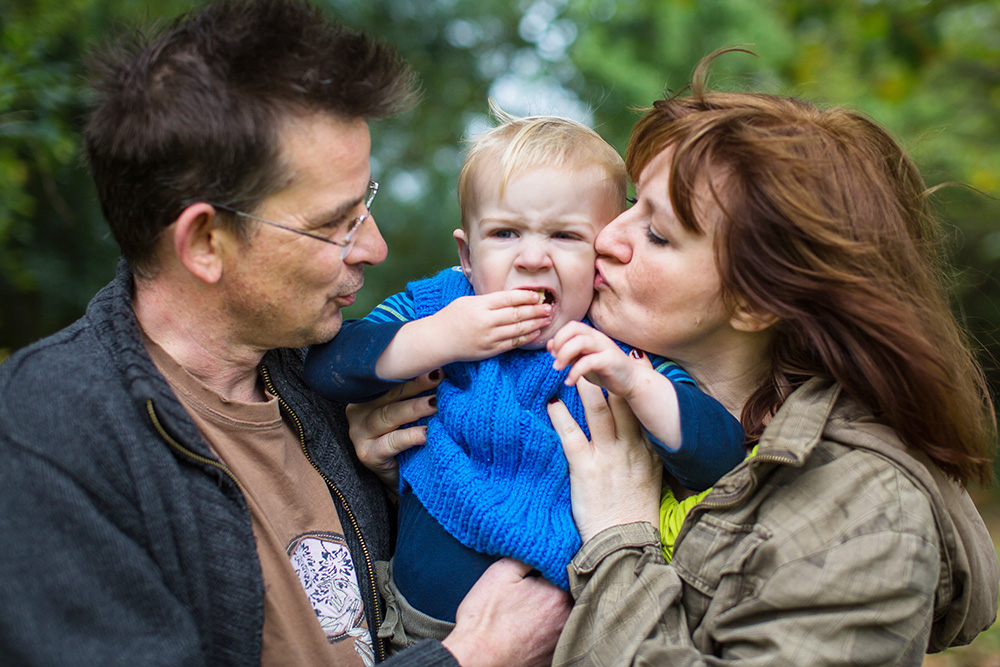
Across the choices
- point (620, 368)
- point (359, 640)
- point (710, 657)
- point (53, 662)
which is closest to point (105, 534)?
point (53, 662)

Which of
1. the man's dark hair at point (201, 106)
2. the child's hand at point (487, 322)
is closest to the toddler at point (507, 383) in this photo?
the child's hand at point (487, 322)

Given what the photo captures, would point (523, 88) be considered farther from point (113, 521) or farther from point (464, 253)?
point (113, 521)

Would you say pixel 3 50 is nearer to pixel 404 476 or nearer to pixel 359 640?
pixel 404 476

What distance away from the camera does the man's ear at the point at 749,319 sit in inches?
77.8

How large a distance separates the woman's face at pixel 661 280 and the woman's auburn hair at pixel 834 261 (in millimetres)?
42

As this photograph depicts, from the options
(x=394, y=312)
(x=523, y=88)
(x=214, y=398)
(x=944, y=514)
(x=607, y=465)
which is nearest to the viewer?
(x=944, y=514)

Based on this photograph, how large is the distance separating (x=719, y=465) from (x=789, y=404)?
0.23 metres

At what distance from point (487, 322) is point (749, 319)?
2.25 ft

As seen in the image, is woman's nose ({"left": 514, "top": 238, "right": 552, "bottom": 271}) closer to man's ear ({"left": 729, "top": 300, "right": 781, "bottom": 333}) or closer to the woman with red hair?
the woman with red hair

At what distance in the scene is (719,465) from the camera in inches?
76.2

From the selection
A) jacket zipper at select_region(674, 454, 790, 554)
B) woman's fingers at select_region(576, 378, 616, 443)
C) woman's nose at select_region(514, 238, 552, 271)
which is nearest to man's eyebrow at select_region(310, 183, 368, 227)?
woman's nose at select_region(514, 238, 552, 271)

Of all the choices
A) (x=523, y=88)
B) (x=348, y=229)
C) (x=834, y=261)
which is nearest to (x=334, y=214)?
(x=348, y=229)

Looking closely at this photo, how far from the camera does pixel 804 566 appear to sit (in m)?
1.71

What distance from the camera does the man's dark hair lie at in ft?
5.89
